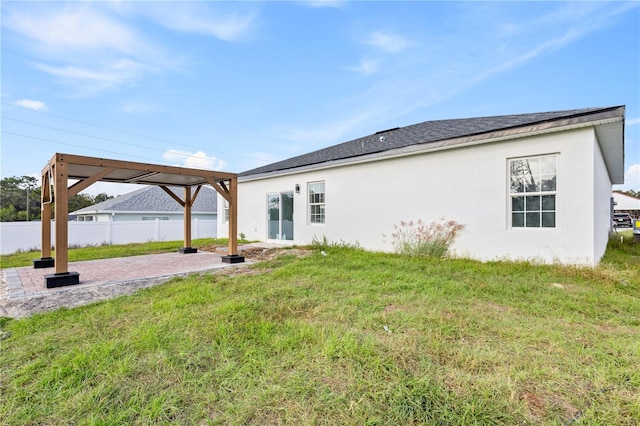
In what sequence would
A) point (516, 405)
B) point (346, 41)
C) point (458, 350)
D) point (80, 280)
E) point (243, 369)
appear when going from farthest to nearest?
point (346, 41) < point (80, 280) < point (458, 350) < point (243, 369) < point (516, 405)

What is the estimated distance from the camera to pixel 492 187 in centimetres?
678

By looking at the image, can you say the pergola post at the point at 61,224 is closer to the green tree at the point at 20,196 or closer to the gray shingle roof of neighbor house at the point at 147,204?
the gray shingle roof of neighbor house at the point at 147,204

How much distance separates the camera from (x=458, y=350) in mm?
2596

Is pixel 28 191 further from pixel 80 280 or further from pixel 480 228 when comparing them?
pixel 480 228

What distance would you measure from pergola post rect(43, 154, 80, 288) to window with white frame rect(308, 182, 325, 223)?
7.10 meters

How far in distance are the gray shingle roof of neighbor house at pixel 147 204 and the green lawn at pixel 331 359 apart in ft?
65.7

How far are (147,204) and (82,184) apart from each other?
18749mm

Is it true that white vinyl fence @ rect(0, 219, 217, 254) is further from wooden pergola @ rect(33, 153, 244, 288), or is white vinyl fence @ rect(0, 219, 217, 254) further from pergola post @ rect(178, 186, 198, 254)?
pergola post @ rect(178, 186, 198, 254)

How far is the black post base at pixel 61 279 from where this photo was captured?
16.0 ft

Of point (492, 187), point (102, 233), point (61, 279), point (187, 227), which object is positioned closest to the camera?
point (61, 279)

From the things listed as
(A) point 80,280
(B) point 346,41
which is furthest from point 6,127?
(B) point 346,41

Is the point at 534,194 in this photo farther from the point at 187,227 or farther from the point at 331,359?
the point at 187,227

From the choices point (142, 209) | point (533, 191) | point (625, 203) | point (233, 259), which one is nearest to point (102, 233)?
point (142, 209)

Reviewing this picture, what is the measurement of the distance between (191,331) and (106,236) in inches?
565
